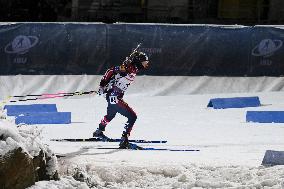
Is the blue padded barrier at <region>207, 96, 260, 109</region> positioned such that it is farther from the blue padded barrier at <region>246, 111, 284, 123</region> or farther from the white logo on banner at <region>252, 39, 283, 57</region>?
the blue padded barrier at <region>246, 111, 284, 123</region>

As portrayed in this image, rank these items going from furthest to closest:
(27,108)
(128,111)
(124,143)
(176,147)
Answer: (27,108) → (128,111) → (176,147) → (124,143)

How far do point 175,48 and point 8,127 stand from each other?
1273 cm

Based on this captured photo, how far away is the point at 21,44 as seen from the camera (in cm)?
1911

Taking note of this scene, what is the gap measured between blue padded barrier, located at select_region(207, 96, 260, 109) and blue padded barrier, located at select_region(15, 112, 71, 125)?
189 inches

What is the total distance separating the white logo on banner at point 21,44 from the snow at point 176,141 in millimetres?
1727

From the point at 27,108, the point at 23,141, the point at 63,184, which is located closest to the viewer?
the point at 23,141

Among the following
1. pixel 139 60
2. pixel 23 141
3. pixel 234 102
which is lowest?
pixel 234 102

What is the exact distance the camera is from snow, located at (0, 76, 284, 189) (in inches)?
351

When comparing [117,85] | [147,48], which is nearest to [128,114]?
[117,85]

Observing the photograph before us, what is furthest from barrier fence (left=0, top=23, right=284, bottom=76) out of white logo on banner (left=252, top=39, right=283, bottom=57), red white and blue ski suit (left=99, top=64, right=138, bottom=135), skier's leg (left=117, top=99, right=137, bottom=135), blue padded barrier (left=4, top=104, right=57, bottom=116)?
skier's leg (left=117, top=99, right=137, bottom=135)

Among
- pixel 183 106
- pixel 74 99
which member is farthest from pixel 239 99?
pixel 74 99

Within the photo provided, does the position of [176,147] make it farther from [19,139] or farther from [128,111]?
[19,139]

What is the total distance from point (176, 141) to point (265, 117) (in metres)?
3.68

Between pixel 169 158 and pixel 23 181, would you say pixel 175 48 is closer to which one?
pixel 169 158
